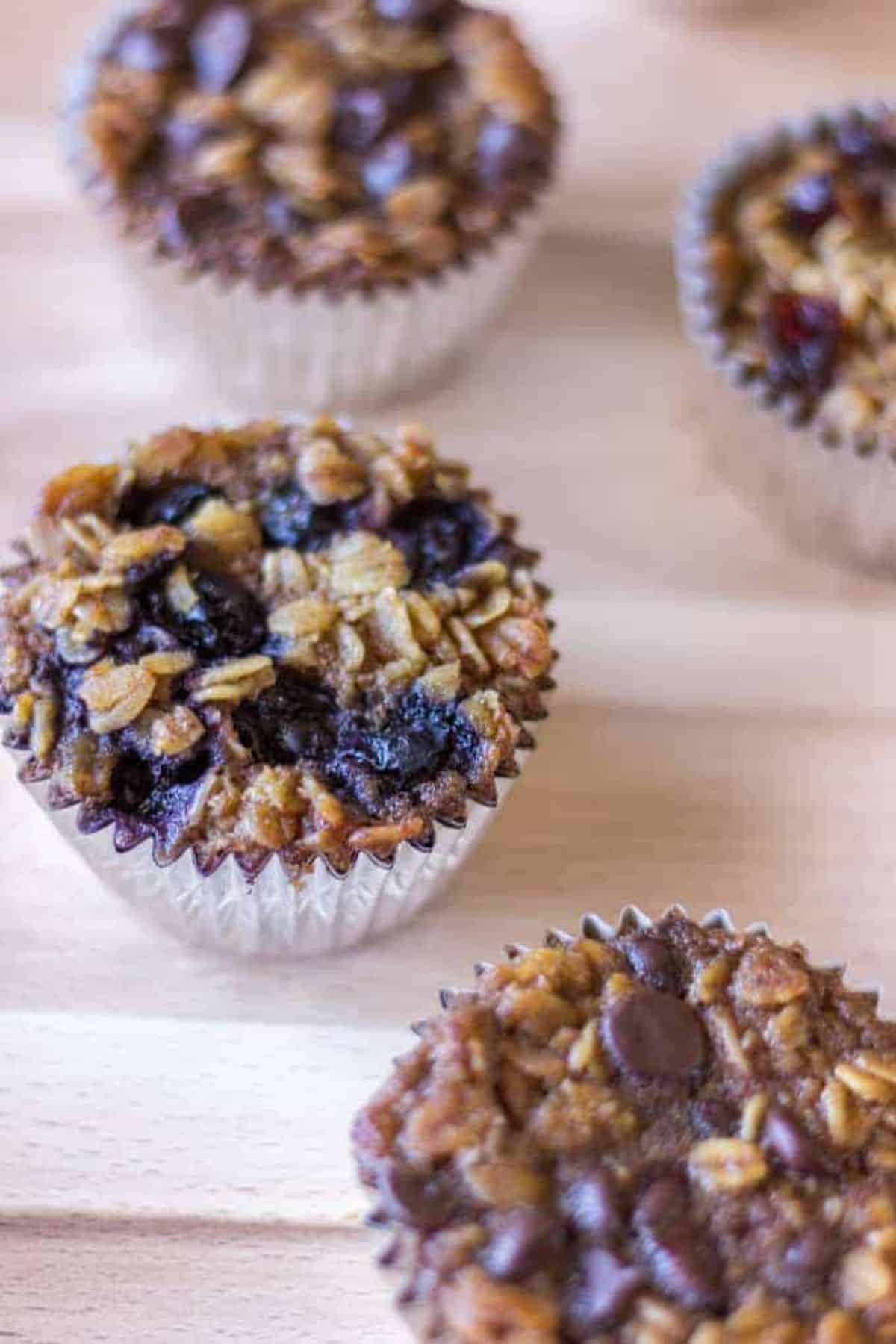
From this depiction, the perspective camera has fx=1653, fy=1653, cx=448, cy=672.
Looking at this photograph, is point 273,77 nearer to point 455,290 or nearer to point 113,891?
point 455,290

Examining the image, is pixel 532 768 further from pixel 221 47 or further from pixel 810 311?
pixel 221 47

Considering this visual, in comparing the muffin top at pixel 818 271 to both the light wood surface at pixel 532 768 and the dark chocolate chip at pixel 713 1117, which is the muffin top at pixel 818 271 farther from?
the dark chocolate chip at pixel 713 1117

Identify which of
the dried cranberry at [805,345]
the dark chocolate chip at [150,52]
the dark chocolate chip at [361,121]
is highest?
the dark chocolate chip at [150,52]

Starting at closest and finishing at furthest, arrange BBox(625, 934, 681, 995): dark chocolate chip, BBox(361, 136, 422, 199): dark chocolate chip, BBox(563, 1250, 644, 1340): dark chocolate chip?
1. BBox(563, 1250, 644, 1340): dark chocolate chip
2. BBox(625, 934, 681, 995): dark chocolate chip
3. BBox(361, 136, 422, 199): dark chocolate chip

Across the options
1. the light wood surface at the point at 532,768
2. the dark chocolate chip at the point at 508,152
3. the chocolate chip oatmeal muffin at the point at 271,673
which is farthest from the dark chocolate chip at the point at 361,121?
the chocolate chip oatmeal muffin at the point at 271,673

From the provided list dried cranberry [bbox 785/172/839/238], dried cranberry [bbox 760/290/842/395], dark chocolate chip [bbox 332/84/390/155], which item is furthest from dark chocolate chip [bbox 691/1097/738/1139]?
dark chocolate chip [bbox 332/84/390/155]

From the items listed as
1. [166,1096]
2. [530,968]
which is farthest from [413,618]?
[166,1096]

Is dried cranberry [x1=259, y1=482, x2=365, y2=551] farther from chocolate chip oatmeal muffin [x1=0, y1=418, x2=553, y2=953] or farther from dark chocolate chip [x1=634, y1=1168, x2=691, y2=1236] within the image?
dark chocolate chip [x1=634, y1=1168, x2=691, y2=1236]
